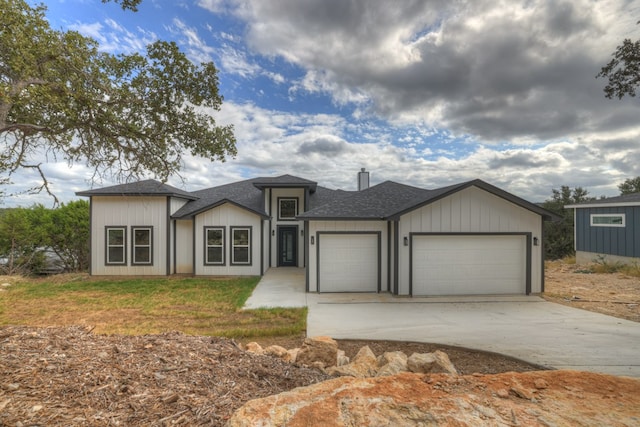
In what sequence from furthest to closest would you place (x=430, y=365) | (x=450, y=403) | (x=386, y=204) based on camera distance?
(x=386, y=204), (x=430, y=365), (x=450, y=403)

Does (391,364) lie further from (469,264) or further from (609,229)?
(609,229)

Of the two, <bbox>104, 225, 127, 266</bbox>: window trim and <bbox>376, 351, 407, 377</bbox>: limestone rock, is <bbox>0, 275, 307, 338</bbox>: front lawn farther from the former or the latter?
<bbox>376, 351, 407, 377</bbox>: limestone rock

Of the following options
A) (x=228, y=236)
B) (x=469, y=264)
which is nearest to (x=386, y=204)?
(x=469, y=264)

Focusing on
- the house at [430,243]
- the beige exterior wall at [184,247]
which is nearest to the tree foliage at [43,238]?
the beige exterior wall at [184,247]

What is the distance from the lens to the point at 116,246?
12.7 metres

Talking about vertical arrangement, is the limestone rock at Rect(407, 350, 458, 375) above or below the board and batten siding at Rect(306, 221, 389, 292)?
below

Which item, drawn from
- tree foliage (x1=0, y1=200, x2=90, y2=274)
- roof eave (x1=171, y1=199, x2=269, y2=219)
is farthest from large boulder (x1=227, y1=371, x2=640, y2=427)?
tree foliage (x1=0, y1=200, x2=90, y2=274)

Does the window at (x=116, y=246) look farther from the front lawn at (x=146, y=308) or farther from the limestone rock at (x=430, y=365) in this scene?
the limestone rock at (x=430, y=365)

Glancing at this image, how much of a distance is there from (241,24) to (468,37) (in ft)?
22.8

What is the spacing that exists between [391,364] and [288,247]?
1135cm

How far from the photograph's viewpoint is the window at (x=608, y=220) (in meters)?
14.5

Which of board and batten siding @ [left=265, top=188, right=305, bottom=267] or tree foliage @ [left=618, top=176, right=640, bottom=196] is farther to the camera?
tree foliage @ [left=618, top=176, right=640, bottom=196]

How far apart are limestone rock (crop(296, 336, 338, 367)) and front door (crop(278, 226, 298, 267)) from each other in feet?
34.7

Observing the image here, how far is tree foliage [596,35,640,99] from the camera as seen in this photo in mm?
5684
